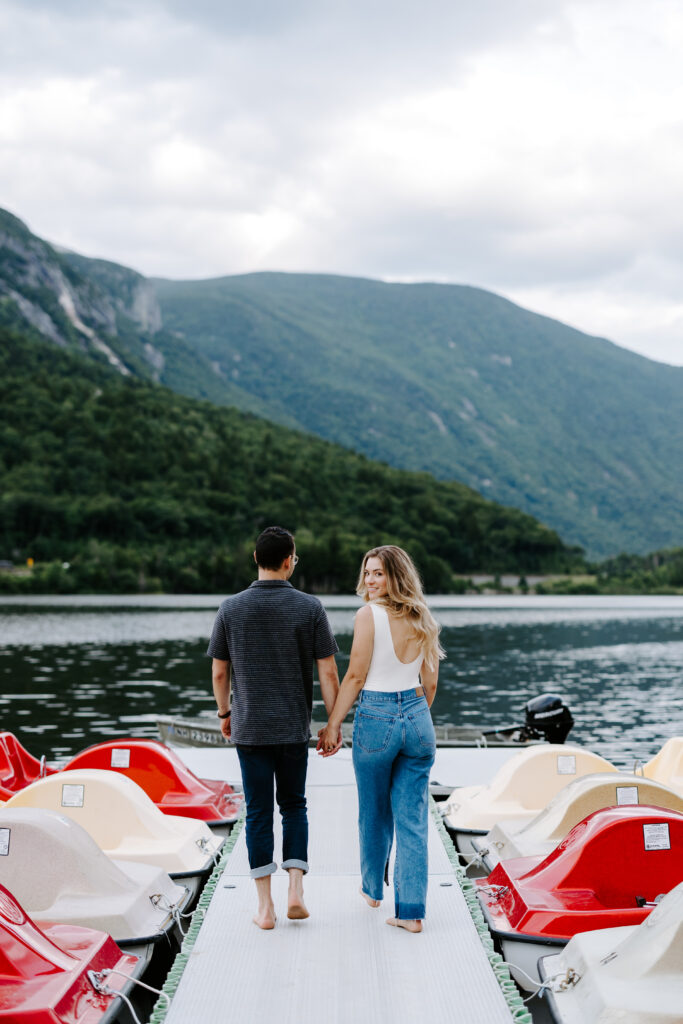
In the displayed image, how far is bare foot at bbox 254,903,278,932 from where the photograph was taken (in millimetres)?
5984

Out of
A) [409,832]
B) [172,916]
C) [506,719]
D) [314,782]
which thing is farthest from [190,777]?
[506,719]

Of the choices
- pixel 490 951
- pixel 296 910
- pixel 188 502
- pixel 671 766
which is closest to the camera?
pixel 490 951

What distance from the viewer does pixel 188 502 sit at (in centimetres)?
12606

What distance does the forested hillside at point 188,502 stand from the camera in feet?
371

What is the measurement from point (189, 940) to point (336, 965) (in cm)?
96

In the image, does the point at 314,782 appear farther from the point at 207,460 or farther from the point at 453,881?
the point at 207,460

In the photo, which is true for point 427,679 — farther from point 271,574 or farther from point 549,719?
point 549,719

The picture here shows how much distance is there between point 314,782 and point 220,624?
6.53 meters

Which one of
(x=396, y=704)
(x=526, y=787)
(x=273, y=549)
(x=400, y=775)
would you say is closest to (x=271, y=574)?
(x=273, y=549)

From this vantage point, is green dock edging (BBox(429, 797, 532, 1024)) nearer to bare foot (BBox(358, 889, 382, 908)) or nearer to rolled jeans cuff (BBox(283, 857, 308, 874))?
bare foot (BBox(358, 889, 382, 908))

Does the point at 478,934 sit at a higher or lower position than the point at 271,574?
lower

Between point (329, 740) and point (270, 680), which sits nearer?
point (270, 680)

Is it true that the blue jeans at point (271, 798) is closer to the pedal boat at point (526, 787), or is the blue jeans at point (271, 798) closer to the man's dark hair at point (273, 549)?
the man's dark hair at point (273, 549)

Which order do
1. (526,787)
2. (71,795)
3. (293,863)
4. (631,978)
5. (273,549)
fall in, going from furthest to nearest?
(526,787), (71,795), (293,863), (273,549), (631,978)
